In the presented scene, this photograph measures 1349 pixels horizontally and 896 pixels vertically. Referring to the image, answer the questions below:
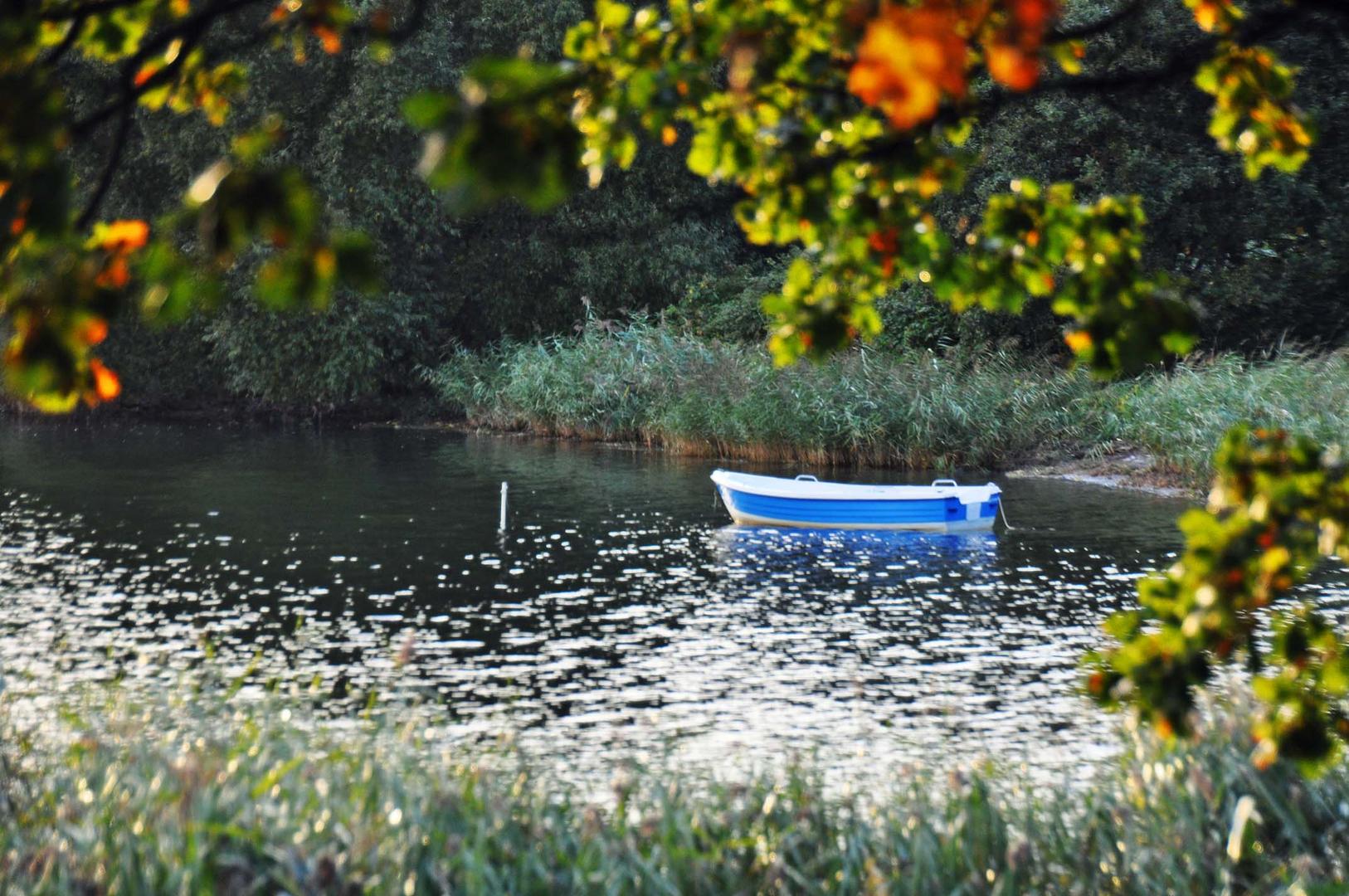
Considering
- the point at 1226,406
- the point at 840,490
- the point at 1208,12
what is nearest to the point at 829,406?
the point at 1226,406

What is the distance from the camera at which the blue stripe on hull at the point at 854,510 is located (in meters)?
25.1

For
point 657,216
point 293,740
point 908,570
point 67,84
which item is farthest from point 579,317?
point 293,740

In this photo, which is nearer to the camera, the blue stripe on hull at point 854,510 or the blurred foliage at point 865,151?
the blurred foliage at point 865,151

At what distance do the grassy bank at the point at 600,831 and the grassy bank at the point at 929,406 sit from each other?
70.4 ft

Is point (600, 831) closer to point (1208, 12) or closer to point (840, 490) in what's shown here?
point (1208, 12)

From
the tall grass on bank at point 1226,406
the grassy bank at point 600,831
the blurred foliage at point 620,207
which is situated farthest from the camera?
the blurred foliage at point 620,207

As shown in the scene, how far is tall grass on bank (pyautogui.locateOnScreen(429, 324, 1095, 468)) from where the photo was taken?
3381 cm

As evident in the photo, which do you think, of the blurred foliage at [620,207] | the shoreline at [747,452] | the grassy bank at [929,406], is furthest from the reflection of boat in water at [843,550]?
the grassy bank at [929,406]

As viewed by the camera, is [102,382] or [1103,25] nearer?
[102,382]

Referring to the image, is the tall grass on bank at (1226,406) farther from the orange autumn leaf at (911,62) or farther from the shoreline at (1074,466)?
the orange autumn leaf at (911,62)

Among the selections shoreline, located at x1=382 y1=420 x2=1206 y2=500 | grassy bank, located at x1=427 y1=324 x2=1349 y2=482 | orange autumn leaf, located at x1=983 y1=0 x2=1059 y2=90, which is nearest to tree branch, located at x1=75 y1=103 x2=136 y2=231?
orange autumn leaf, located at x1=983 y1=0 x2=1059 y2=90

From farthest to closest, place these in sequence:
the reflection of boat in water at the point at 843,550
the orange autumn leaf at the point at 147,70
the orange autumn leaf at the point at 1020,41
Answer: the reflection of boat in water at the point at 843,550, the orange autumn leaf at the point at 147,70, the orange autumn leaf at the point at 1020,41

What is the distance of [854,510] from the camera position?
25344mm

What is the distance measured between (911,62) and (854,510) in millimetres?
22864
